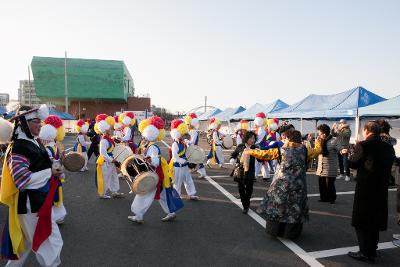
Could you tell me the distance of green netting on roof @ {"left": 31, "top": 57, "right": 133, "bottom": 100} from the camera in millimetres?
44344

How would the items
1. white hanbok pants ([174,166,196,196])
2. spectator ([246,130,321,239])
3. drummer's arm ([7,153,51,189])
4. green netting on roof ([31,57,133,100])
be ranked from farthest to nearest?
green netting on roof ([31,57,133,100]) → white hanbok pants ([174,166,196,196]) → spectator ([246,130,321,239]) → drummer's arm ([7,153,51,189])

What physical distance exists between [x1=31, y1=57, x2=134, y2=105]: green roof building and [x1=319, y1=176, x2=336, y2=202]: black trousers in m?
43.3

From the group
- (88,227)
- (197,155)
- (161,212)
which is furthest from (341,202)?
(88,227)

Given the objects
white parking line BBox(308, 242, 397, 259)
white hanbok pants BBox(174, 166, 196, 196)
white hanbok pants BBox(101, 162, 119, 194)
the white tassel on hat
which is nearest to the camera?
the white tassel on hat

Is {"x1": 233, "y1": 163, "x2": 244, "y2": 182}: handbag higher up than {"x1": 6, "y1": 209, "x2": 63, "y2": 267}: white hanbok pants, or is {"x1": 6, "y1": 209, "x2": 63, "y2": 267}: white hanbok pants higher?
{"x1": 233, "y1": 163, "x2": 244, "y2": 182}: handbag

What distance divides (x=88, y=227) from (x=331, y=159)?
203 inches

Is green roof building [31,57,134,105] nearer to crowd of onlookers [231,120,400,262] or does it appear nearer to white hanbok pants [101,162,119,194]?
white hanbok pants [101,162,119,194]

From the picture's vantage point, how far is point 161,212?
19.9ft

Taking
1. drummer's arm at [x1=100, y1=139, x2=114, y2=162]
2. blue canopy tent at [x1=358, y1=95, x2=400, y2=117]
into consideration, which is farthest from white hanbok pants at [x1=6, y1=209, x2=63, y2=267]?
blue canopy tent at [x1=358, y1=95, x2=400, y2=117]

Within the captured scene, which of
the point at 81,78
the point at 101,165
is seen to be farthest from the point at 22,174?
the point at 81,78

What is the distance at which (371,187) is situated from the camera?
12.7 ft

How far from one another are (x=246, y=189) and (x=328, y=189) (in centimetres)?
211

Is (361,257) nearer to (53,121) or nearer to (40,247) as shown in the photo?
(40,247)

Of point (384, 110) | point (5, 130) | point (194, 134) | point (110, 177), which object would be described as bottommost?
point (110, 177)
